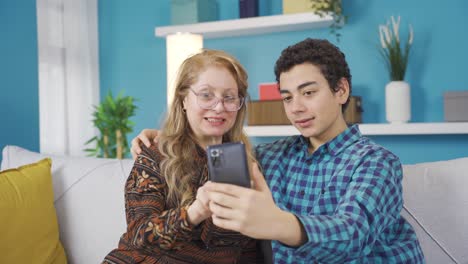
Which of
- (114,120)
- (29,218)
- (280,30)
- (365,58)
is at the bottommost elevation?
(29,218)

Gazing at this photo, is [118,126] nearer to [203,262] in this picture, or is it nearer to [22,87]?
[22,87]

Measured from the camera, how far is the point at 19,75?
10.00 ft

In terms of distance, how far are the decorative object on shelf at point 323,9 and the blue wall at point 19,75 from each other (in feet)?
5.07

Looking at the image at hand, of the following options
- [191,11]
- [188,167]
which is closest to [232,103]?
[188,167]

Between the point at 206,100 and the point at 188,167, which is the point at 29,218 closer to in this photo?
the point at 188,167

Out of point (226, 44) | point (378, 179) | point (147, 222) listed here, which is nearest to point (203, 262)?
point (147, 222)

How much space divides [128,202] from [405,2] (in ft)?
8.29

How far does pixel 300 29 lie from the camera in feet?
11.6

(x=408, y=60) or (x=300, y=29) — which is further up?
(x=300, y=29)

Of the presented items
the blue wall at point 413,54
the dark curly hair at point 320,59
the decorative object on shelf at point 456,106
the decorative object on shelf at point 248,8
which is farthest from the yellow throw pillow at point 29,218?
the decorative object on shelf at point 456,106

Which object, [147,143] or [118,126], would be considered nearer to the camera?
[147,143]

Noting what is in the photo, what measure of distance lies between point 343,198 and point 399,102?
212cm

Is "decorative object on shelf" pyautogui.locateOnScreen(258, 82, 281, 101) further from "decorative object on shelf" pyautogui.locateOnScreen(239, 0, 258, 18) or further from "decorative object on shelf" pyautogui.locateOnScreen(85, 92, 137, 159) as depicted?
"decorative object on shelf" pyautogui.locateOnScreen(85, 92, 137, 159)

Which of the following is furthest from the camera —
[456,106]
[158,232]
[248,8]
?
[248,8]
